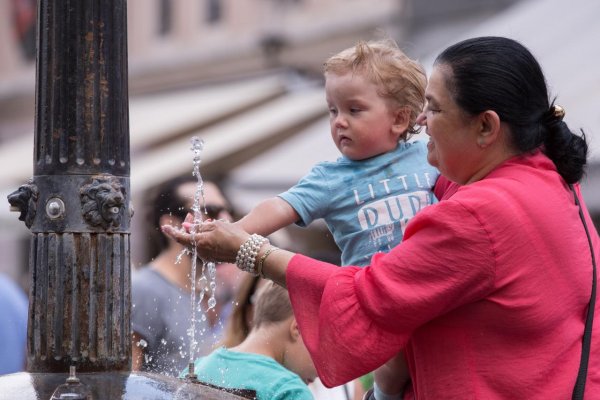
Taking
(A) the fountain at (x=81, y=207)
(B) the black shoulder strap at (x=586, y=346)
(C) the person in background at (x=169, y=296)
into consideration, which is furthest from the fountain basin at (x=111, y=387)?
(C) the person in background at (x=169, y=296)

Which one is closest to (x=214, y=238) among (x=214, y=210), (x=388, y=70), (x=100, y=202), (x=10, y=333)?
(x=100, y=202)

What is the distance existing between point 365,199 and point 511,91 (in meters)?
0.72

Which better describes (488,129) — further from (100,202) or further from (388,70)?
(100,202)

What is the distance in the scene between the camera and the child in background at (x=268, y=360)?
461 cm

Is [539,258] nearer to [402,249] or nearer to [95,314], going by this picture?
[402,249]

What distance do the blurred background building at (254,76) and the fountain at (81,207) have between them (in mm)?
2476

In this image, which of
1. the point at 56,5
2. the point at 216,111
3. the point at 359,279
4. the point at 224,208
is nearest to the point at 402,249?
the point at 359,279

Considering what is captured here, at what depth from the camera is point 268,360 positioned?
187 inches

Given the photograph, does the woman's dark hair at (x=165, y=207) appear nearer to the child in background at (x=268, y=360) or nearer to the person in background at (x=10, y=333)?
the child in background at (x=268, y=360)

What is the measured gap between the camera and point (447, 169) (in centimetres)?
338

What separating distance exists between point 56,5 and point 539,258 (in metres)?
1.31

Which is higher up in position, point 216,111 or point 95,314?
point 216,111

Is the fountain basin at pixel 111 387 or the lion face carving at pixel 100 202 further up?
the lion face carving at pixel 100 202

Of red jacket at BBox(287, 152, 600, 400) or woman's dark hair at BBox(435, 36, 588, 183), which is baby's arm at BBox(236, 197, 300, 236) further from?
woman's dark hair at BBox(435, 36, 588, 183)
